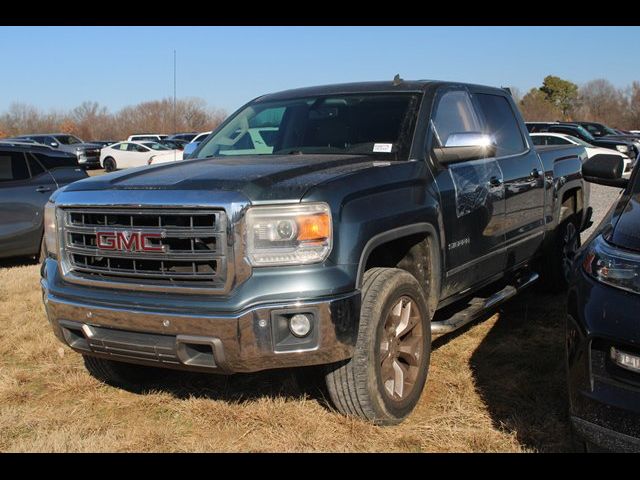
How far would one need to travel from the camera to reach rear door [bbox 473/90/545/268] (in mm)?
5070

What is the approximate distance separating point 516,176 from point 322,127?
1.61m

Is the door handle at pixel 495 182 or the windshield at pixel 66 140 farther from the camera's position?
the windshield at pixel 66 140

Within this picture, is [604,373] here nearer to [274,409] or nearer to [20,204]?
[274,409]

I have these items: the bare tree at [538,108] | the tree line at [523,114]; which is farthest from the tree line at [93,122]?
the bare tree at [538,108]

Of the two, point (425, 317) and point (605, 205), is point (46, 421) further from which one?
point (605, 205)

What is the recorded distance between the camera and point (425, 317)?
386cm

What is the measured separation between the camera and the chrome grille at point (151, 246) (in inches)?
125

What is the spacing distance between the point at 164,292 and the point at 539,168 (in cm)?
360

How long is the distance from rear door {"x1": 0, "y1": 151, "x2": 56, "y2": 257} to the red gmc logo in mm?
5087

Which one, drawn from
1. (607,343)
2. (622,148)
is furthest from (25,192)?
(622,148)

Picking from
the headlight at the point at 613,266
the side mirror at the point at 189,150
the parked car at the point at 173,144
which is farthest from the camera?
the parked car at the point at 173,144

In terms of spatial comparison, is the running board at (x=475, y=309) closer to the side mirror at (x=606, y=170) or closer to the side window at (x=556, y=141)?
the side mirror at (x=606, y=170)

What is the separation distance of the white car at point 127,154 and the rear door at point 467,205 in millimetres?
27505

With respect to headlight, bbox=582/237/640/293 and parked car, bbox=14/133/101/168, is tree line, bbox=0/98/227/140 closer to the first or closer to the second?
parked car, bbox=14/133/101/168
